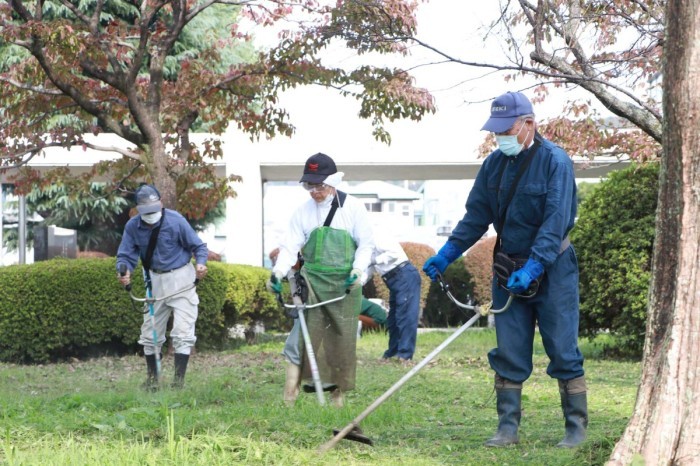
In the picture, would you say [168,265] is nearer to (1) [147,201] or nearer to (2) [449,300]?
(1) [147,201]

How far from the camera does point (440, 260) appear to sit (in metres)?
5.58

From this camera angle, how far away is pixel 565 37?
23.9 feet

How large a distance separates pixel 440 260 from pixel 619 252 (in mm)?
5541

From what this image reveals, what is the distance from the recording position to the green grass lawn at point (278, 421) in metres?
4.70

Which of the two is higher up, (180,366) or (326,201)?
(326,201)

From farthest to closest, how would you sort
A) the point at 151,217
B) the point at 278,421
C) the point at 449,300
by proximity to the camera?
the point at 449,300 → the point at 151,217 → the point at 278,421

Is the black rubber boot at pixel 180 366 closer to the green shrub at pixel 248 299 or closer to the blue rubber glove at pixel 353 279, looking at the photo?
the blue rubber glove at pixel 353 279

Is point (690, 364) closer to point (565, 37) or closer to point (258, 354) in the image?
point (565, 37)

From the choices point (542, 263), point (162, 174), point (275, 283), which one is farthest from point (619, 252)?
point (542, 263)

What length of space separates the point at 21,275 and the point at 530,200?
27.1ft

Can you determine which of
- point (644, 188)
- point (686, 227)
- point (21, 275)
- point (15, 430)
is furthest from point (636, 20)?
point (21, 275)

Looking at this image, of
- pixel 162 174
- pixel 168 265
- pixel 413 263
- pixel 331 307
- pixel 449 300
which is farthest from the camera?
pixel 449 300

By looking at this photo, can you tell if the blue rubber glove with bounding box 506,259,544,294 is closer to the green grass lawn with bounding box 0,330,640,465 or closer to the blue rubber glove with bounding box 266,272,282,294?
the green grass lawn with bounding box 0,330,640,465

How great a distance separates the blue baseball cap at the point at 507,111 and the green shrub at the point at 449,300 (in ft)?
39.3
